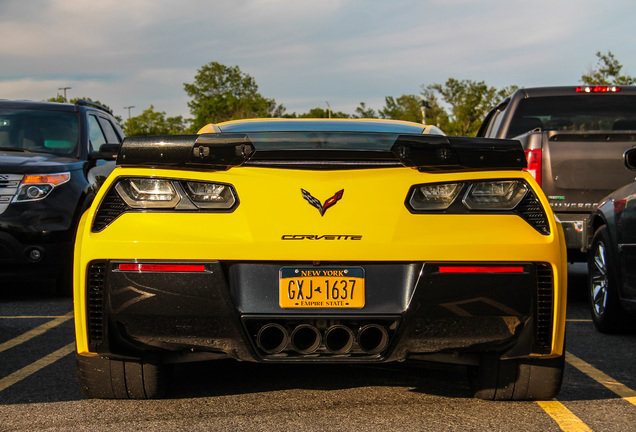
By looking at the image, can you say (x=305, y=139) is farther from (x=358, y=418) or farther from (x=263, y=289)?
(x=358, y=418)

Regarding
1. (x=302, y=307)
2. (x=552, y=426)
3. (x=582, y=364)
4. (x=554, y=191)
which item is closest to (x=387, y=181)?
(x=302, y=307)

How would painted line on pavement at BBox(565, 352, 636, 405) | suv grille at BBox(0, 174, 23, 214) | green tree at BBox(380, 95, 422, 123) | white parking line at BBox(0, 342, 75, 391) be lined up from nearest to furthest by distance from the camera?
painted line on pavement at BBox(565, 352, 636, 405), white parking line at BBox(0, 342, 75, 391), suv grille at BBox(0, 174, 23, 214), green tree at BBox(380, 95, 422, 123)

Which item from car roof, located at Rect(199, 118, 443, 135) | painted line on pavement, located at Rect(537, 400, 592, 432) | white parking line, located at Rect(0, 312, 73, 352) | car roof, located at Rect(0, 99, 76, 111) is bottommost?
white parking line, located at Rect(0, 312, 73, 352)

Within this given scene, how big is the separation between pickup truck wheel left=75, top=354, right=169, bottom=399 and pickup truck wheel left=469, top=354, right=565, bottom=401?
150 cm

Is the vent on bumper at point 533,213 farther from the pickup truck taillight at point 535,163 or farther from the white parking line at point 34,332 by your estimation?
the pickup truck taillight at point 535,163

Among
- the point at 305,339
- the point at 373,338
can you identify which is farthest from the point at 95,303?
the point at 373,338

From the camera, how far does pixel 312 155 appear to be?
12.6ft

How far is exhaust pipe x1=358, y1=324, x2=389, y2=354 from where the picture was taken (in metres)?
3.71

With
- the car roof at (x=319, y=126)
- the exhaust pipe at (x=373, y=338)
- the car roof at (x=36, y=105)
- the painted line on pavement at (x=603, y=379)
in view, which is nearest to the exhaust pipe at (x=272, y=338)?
the exhaust pipe at (x=373, y=338)

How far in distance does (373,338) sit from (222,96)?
10925 centimetres

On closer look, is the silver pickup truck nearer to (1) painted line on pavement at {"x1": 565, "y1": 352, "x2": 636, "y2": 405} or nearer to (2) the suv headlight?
(1) painted line on pavement at {"x1": 565, "y1": 352, "x2": 636, "y2": 405}

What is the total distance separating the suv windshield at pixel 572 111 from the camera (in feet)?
30.0

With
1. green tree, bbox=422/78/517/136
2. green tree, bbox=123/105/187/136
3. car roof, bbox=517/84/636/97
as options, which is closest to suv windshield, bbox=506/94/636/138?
car roof, bbox=517/84/636/97

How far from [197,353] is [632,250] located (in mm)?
3364
